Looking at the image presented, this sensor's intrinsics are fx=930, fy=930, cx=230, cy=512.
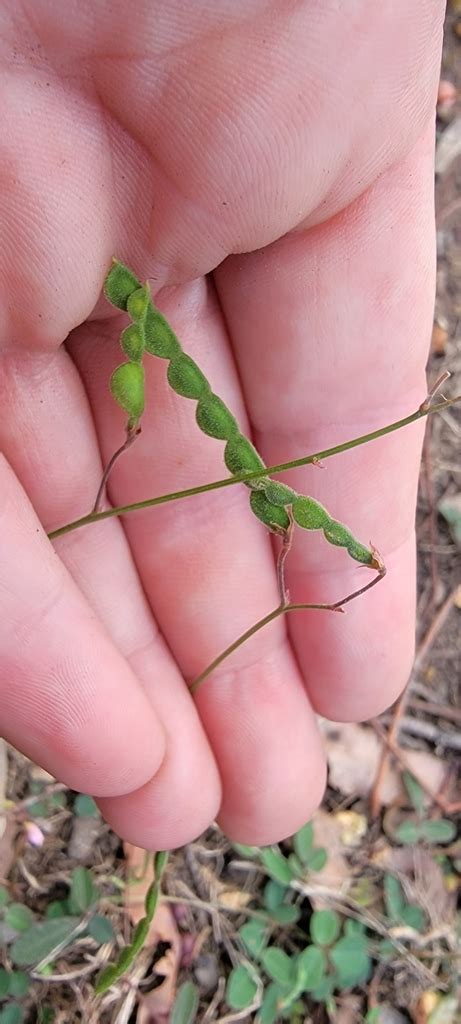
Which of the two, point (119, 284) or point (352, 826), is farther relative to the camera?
point (352, 826)

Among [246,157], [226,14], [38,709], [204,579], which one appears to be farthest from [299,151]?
[38,709]

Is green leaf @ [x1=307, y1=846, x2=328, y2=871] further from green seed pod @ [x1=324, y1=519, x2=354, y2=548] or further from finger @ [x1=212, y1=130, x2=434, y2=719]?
green seed pod @ [x1=324, y1=519, x2=354, y2=548]

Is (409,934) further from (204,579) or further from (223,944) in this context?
(204,579)

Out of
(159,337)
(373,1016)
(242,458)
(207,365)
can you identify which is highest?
(159,337)

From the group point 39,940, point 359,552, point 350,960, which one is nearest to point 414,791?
point 350,960

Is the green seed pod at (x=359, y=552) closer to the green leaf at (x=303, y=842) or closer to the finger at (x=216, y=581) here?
the finger at (x=216, y=581)

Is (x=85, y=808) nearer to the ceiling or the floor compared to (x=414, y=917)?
nearer to the ceiling

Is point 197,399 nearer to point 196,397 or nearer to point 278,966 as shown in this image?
point 196,397

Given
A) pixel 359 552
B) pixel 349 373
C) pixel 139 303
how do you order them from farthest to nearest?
1. pixel 349 373
2. pixel 359 552
3. pixel 139 303
